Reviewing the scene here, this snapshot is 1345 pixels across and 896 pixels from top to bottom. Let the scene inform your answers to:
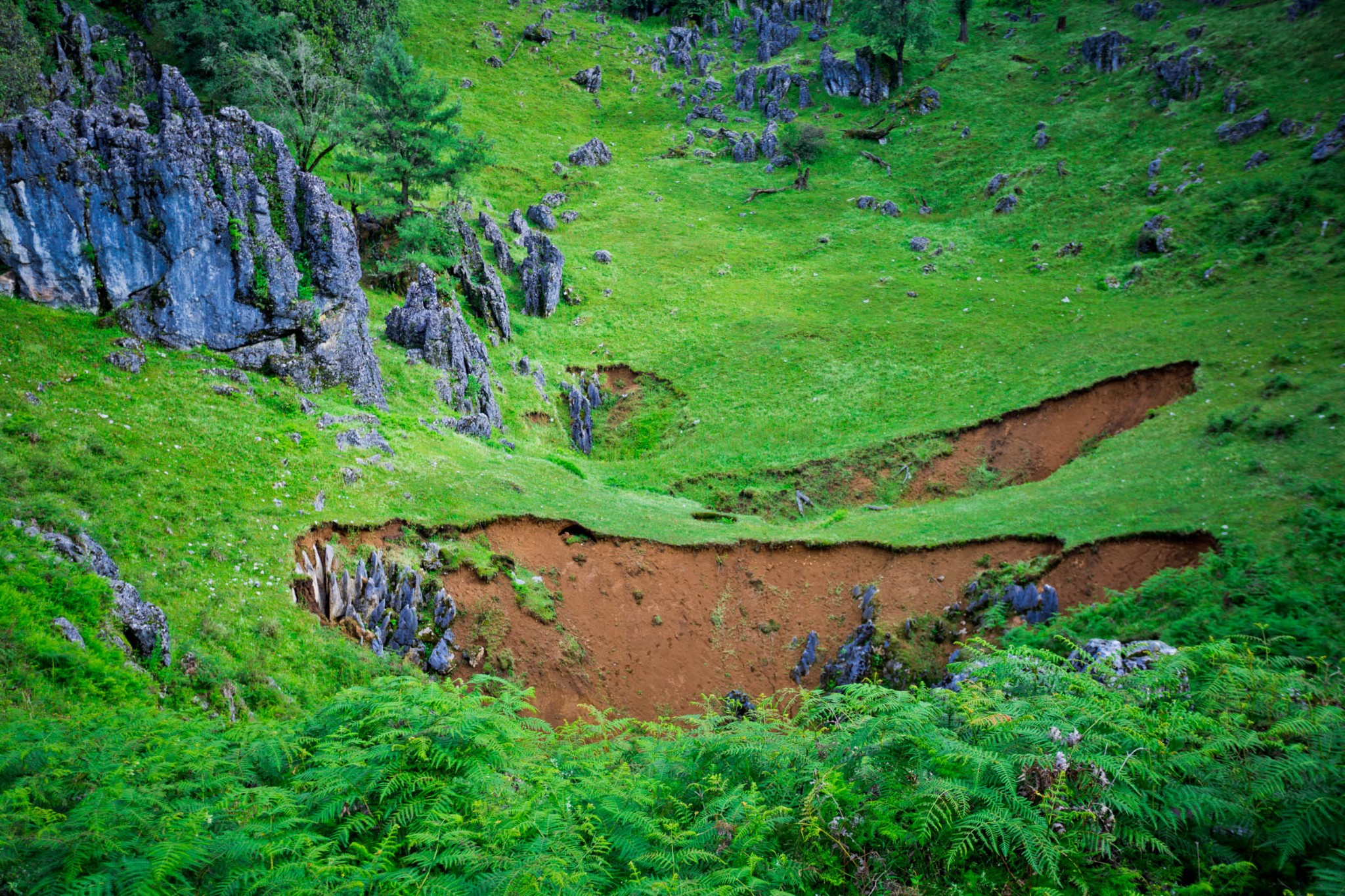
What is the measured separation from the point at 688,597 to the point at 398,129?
36.6 metres

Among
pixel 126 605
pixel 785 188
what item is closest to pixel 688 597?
pixel 126 605

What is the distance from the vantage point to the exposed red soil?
109 ft

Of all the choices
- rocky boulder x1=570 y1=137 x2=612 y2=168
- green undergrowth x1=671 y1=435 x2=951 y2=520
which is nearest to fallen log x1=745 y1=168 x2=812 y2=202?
rocky boulder x1=570 y1=137 x2=612 y2=168

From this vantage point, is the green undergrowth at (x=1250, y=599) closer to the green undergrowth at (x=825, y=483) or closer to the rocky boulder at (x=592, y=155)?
the green undergrowth at (x=825, y=483)

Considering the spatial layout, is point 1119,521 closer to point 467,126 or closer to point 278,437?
point 278,437

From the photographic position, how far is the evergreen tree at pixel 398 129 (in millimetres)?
42125

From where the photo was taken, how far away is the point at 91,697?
11.5 metres

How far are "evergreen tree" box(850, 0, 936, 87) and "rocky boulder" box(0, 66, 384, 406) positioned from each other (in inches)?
3227

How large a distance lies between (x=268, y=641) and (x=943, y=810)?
1700 cm

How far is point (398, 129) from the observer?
4250cm

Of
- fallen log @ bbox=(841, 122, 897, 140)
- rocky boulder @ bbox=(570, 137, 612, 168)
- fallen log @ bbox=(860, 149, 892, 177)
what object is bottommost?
fallen log @ bbox=(860, 149, 892, 177)

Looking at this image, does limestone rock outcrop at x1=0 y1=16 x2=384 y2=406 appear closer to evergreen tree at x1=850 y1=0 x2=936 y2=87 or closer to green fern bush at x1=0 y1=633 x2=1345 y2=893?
green fern bush at x1=0 y1=633 x2=1345 y2=893

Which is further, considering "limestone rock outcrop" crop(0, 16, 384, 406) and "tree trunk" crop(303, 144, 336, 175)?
"tree trunk" crop(303, 144, 336, 175)

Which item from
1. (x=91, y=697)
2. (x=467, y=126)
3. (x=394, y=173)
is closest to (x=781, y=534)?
(x=91, y=697)
